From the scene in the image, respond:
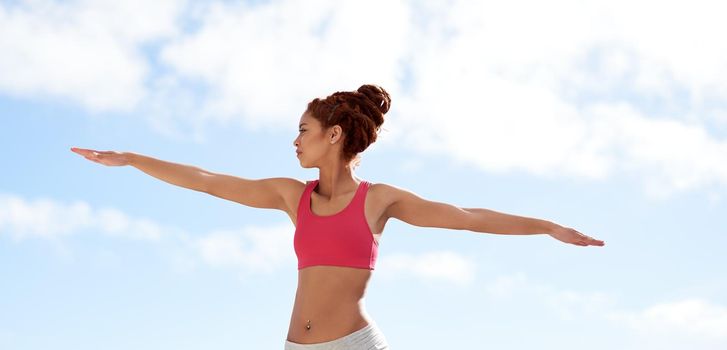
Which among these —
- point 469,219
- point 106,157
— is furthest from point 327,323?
point 106,157

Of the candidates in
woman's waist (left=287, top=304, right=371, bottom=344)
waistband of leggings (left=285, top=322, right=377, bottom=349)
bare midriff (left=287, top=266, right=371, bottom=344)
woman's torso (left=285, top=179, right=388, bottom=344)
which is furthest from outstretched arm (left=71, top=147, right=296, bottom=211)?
waistband of leggings (left=285, top=322, right=377, bottom=349)

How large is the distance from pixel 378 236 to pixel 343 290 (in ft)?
1.44

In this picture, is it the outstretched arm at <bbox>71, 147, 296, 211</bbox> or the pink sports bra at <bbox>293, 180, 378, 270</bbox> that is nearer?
the pink sports bra at <bbox>293, 180, 378, 270</bbox>

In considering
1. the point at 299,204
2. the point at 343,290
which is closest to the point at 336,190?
the point at 299,204

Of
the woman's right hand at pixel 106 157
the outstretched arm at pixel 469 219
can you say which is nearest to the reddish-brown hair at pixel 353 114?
the outstretched arm at pixel 469 219

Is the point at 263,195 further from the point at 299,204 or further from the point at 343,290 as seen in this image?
the point at 343,290

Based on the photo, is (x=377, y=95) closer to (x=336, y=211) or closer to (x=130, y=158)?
(x=336, y=211)

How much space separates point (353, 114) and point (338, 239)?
0.82m

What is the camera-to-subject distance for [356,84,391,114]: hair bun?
18.8 ft

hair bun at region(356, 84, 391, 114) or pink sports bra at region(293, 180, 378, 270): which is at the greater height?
hair bun at region(356, 84, 391, 114)

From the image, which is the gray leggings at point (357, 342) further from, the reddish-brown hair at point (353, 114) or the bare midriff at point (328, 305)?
the reddish-brown hair at point (353, 114)

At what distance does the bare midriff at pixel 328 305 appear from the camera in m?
5.22

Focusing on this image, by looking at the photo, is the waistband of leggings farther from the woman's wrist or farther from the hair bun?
the woman's wrist

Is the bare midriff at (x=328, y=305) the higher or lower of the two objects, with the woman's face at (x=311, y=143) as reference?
lower
